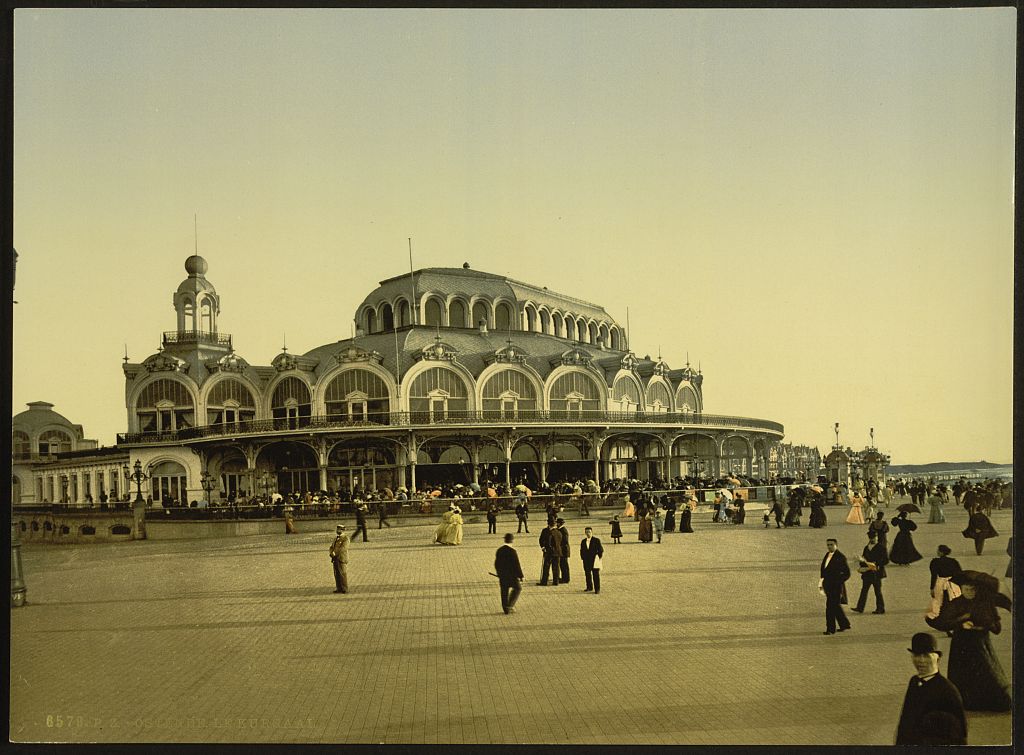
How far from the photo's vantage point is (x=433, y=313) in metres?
34.5

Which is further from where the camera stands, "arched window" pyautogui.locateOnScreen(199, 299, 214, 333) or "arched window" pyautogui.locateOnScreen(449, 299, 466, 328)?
"arched window" pyautogui.locateOnScreen(449, 299, 466, 328)

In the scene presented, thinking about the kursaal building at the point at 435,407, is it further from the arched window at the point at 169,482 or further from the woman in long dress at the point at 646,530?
the woman in long dress at the point at 646,530

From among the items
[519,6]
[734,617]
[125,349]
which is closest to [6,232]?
[125,349]

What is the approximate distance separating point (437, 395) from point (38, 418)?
18720mm

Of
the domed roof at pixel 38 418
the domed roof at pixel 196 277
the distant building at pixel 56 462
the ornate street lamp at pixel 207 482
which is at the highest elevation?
the domed roof at pixel 196 277

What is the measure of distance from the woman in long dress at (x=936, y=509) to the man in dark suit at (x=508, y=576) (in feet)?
42.2

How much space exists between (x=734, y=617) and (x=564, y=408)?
74.2 ft

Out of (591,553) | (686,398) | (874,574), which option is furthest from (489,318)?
(874,574)

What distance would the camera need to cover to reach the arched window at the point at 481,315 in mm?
35203

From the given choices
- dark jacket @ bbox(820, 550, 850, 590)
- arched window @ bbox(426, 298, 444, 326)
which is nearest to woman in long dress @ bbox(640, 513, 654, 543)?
dark jacket @ bbox(820, 550, 850, 590)

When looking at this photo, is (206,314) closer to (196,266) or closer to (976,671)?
(196,266)

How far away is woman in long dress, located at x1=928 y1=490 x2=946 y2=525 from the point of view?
20.1 metres

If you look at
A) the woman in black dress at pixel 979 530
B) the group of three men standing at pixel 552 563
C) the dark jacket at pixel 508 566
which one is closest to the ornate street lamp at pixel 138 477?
the group of three men standing at pixel 552 563

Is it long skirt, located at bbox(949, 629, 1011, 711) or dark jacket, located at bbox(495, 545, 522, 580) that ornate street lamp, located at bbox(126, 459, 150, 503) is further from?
long skirt, located at bbox(949, 629, 1011, 711)
